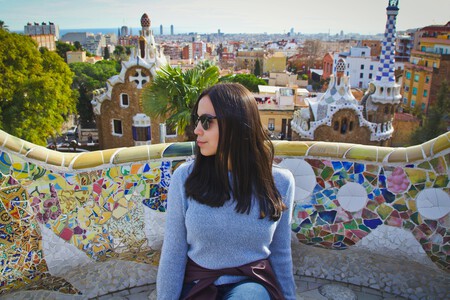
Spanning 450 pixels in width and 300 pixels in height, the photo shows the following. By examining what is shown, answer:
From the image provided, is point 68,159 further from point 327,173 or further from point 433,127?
point 433,127

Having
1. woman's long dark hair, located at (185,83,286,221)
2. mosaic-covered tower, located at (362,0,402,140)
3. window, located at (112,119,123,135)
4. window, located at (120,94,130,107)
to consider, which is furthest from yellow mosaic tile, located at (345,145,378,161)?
window, located at (112,119,123,135)

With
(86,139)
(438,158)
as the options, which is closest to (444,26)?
(86,139)

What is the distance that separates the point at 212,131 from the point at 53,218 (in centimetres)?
223

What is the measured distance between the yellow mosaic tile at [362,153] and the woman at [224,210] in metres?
1.79

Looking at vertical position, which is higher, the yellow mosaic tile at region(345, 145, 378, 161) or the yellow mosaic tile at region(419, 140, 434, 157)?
the yellow mosaic tile at region(419, 140, 434, 157)

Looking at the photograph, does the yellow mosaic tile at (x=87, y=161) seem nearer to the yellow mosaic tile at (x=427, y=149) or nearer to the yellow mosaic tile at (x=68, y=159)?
the yellow mosaic tile at (x=68, y=159)

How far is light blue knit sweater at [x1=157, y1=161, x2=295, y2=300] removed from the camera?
2521mm

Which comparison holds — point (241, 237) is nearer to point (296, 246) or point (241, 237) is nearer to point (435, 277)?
point (296, 246)

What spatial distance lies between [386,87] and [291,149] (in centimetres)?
1779

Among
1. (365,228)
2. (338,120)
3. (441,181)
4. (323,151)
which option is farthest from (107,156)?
(338,120)

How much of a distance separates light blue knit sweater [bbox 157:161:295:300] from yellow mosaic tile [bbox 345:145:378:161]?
1.81 metres

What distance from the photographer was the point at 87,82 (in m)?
38.9

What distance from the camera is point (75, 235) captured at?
410cm

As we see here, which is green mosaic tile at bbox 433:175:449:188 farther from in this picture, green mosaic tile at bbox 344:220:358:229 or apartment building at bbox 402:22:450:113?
apartment building at bbox 402:22:450:113
